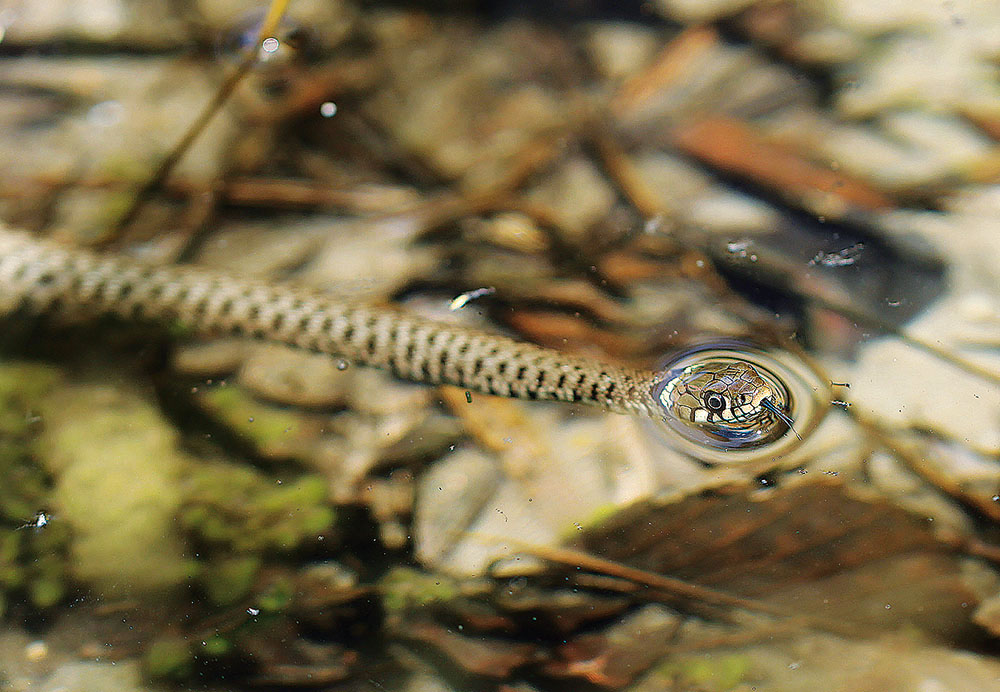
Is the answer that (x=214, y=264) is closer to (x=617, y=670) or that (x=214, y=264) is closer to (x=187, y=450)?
(x=187, y=450)

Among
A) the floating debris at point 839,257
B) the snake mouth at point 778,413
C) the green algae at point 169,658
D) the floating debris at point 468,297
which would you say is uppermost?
the floating debris at point 839,257

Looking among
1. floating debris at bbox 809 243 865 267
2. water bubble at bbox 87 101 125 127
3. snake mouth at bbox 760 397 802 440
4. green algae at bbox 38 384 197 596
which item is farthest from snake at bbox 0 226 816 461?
water bubble at bbox 87 101 125 127

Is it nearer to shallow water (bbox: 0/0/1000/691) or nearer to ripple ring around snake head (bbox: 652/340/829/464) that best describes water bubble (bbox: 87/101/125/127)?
shallow water (bbox: 0/0/1000/691)

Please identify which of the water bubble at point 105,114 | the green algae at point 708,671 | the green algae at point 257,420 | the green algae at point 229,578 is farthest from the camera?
the water bubble at point 105,114

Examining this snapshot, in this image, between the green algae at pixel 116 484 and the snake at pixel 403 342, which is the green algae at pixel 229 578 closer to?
the green algae at pixel 116 484

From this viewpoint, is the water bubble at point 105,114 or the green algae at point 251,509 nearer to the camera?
Answer: the green algae at point 251,509

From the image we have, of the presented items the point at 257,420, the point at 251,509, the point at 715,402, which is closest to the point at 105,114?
the point at 257,420

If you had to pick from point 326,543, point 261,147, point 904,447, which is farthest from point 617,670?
point 261,147

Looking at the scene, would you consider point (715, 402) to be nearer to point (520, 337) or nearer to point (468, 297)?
point (520, 337)

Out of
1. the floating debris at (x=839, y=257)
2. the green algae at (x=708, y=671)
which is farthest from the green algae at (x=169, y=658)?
the floating debris at (x=839, y=257)
